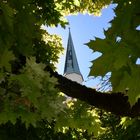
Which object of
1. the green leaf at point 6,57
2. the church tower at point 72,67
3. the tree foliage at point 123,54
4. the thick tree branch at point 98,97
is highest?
the church tower at point 72,67

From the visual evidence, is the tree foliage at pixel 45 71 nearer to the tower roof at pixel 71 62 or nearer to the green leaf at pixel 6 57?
the green leaf at pixel 6 57

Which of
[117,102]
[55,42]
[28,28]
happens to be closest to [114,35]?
[28,28]

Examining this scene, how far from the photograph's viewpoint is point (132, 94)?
316 centimetres

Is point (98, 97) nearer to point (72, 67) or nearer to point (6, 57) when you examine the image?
point (6, 57)

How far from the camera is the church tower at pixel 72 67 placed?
83.6 metres

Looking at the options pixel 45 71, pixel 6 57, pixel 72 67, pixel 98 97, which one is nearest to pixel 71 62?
pixel 72 67

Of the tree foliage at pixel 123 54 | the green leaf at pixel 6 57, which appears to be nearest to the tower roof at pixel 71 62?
the green leaf at pixel 6 57

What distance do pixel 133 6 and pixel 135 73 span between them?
59cm

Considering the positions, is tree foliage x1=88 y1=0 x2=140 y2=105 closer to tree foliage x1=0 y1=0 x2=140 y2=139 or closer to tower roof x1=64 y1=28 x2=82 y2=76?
tree foliage x1=0 y1=0 x2=140 y2=139

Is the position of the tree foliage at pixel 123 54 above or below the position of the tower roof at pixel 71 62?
below

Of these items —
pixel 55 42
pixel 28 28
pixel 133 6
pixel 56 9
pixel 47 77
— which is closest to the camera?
pixel 133 6

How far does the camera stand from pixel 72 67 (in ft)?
282

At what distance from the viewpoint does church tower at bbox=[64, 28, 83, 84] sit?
274 ft

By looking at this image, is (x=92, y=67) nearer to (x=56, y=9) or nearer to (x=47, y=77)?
(x=47, y=77)
